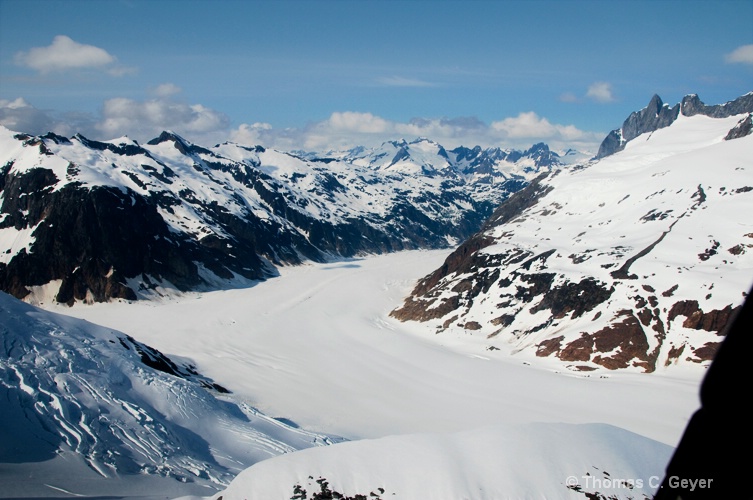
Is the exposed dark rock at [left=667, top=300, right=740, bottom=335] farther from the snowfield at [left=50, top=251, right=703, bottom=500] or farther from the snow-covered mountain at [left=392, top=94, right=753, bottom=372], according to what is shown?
the snowfield at [left=50, top=251, right=703, bottom=500]

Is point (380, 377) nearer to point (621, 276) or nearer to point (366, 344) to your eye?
point (366, 344)

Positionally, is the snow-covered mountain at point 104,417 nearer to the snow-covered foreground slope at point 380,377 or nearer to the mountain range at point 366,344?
the mountain range at point 366,344

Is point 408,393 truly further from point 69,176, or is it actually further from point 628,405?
point 69,176

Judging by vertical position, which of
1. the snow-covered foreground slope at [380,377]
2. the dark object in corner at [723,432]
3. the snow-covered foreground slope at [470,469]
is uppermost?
the dark object in corner at [723,432]

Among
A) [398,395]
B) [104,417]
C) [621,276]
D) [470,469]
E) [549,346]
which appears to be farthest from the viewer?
[621,276]

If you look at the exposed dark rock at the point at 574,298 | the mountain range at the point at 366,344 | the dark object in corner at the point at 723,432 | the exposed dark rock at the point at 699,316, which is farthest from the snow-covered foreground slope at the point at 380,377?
the dark object in corner at the point at 723,432

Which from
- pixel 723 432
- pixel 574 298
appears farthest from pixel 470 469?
pixel 574 298
